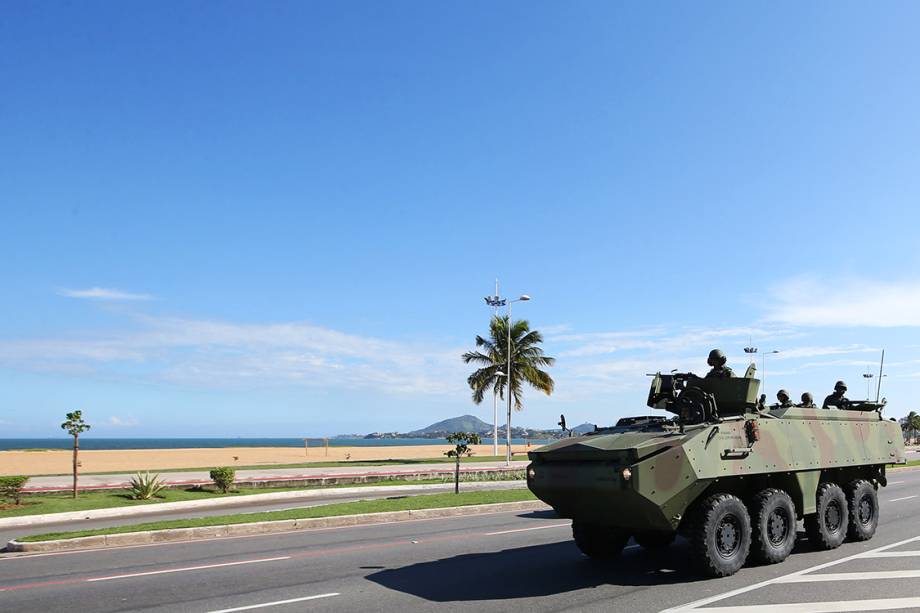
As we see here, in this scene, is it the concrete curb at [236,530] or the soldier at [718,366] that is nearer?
the soldier at [718,366]

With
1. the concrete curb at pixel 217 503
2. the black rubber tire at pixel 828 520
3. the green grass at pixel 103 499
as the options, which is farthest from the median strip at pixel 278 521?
the black rubber tire at pixel 828 520

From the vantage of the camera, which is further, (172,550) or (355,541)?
(355,541)

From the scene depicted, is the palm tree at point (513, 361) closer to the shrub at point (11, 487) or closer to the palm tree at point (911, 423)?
the shrub at point (11, 487)

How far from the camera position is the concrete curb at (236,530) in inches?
488

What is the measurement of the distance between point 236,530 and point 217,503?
8.37m

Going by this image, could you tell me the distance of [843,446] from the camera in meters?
11.9

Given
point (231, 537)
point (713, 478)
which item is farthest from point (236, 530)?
point (713, 478)

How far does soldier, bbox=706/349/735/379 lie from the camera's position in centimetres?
1078

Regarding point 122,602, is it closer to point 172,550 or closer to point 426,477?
point 172,550

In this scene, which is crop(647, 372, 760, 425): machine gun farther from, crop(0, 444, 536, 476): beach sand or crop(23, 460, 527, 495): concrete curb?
crop(0, 444, 536, 476): beach sand

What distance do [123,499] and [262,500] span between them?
405 cm

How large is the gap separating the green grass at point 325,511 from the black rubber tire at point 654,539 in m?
7.19

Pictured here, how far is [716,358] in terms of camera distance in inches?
426

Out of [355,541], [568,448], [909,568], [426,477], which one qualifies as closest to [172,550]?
[355,541]
